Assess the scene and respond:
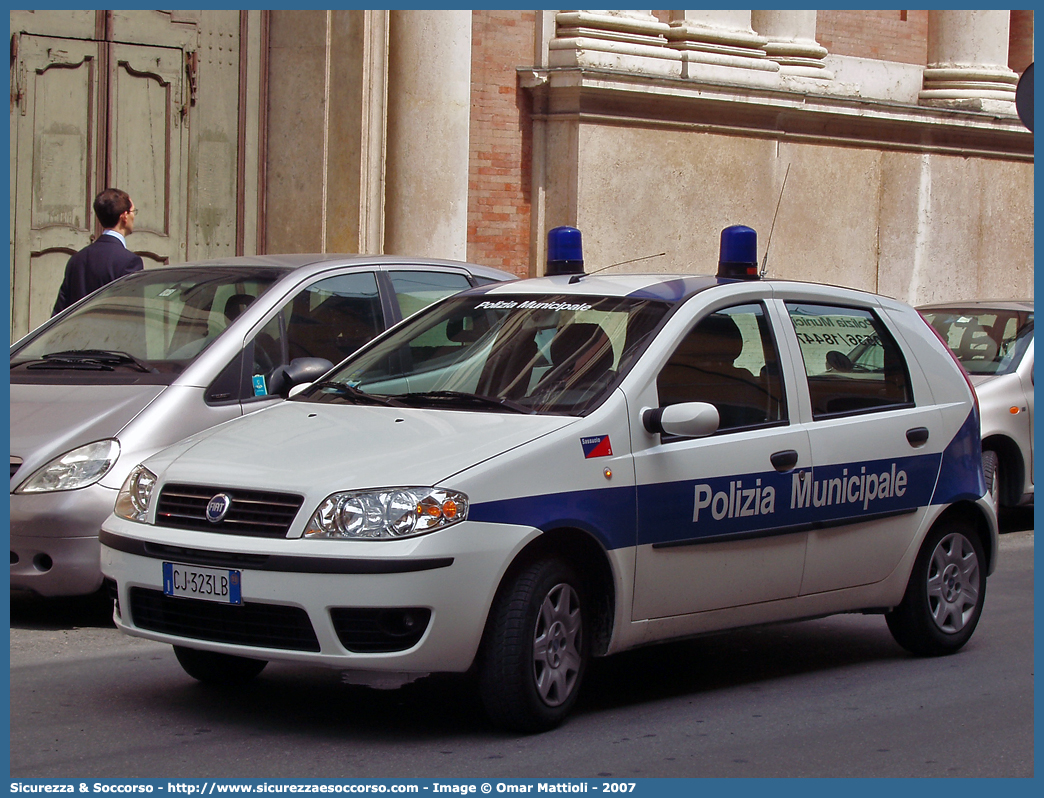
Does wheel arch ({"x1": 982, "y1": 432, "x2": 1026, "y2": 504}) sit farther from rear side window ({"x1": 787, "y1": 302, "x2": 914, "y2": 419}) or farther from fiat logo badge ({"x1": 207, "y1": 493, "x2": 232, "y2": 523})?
fiat logo badge ({"x1": 207, "y1": 493, "x2": 232, "y2": 523})

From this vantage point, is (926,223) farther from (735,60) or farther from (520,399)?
(520,399)

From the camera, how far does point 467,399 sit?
5984mm

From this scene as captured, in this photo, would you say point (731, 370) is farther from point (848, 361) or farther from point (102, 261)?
point (102, 261)

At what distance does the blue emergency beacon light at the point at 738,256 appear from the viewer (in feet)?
22.2

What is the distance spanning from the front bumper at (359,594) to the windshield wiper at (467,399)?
62 cm

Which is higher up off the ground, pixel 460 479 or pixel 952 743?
pixel 460 479

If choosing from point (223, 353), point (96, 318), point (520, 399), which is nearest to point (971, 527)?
point (520, 399)

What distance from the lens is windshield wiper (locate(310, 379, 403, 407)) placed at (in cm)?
614

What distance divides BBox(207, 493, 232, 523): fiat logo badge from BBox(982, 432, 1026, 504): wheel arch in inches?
270

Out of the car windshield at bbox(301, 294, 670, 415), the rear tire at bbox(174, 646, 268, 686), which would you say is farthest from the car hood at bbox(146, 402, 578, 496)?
the rear tire at bbox(174, 646, 268, 686)

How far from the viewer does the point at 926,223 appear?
18.9m

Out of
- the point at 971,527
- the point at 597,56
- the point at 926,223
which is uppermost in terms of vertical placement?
the point at 597,56

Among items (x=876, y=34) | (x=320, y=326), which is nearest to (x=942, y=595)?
(x=320, y=326)

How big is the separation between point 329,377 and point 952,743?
2.79 m
